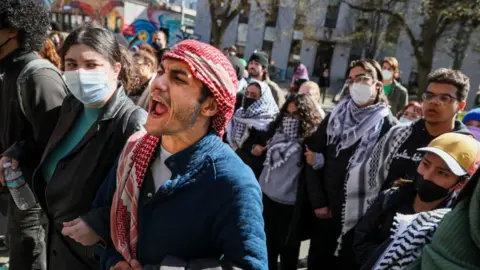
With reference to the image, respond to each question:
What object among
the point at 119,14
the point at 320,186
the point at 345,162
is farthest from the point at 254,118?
the point at 119,14

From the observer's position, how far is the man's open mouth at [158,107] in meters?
1.43

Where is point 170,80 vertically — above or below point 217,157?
above

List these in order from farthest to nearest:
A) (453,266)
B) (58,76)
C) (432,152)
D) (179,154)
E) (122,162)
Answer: (58,76) < (432,152) < (122,162) < (179,154) < (453,266)

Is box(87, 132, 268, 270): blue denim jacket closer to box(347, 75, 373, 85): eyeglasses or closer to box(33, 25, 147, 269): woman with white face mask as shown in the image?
box(33, 25, 147, 269): woman with white face mask

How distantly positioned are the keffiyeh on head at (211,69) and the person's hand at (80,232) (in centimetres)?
72

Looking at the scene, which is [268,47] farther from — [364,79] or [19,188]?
[19,188]

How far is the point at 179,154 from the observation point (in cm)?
146

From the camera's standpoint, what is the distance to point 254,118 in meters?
3.96

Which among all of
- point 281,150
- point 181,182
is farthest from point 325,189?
point 181,182

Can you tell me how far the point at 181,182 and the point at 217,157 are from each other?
6.7 inches

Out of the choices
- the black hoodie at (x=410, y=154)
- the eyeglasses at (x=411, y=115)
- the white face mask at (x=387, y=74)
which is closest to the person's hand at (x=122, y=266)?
the black hoodie at (x=410, y=154)

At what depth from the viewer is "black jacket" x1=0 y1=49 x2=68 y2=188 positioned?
2.38 metres

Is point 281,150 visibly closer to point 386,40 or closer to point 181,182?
point 181,182

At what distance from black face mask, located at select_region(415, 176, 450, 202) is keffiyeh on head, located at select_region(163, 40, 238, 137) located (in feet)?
4.06
